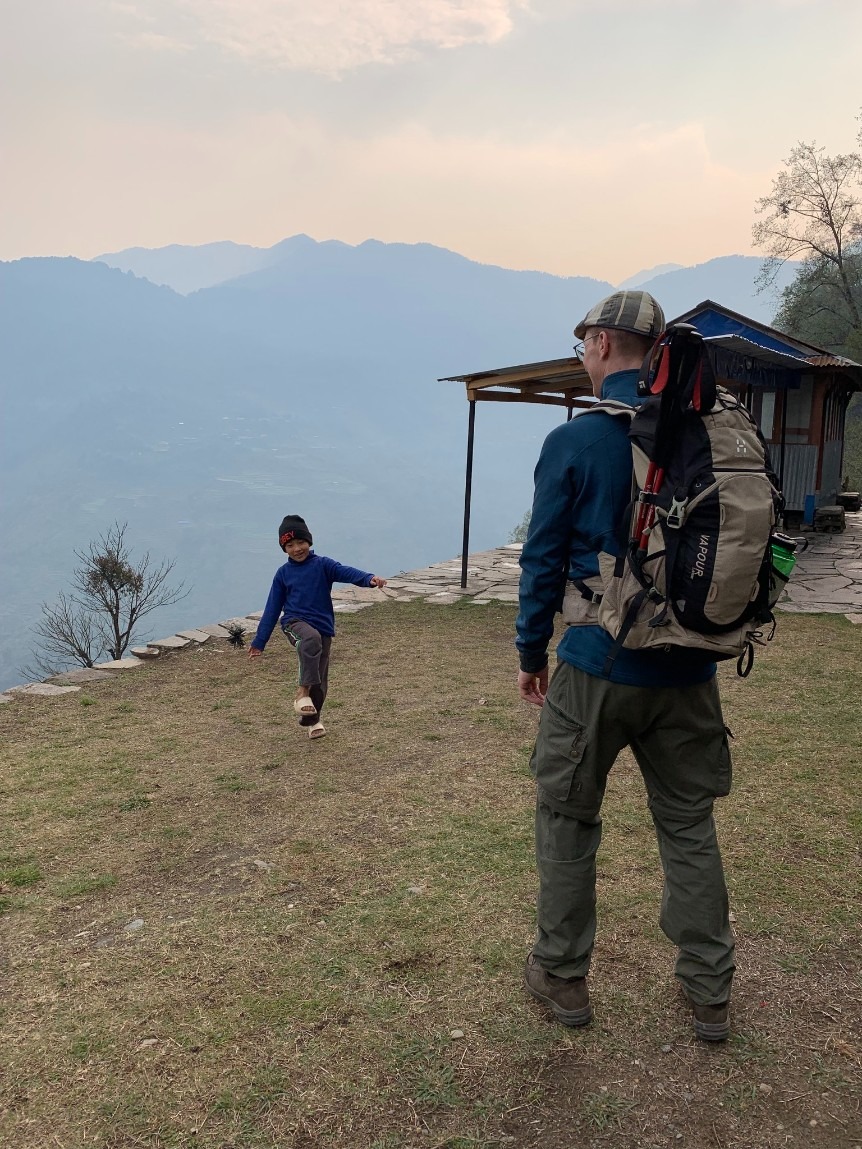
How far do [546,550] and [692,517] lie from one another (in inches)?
17.9

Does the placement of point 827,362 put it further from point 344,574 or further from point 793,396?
point 344,574

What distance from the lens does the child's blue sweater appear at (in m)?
6.02

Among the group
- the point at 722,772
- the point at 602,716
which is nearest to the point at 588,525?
the point at 602,716

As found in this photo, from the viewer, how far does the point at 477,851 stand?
3.98 m

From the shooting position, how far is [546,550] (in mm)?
2504

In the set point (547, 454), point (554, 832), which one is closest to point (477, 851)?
point (554, 832)

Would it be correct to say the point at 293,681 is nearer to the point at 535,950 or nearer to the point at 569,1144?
the point at 535,950

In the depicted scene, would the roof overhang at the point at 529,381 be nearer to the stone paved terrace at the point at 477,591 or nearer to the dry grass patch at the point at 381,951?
the stone paved terrace at the point at 477,591

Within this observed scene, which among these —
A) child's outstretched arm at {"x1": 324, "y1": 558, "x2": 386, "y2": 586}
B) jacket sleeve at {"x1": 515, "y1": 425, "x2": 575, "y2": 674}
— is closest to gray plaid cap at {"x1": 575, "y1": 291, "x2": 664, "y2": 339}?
jacket sleeve at {"x1": 515, "y1": 425, "x2": 575, "y2": 674}

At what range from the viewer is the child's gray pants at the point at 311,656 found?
5867 mm

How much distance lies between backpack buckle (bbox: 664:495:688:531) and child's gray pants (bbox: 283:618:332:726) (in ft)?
13.0

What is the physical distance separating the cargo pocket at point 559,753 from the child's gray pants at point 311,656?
137 inches

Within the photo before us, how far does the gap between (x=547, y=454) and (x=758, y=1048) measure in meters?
1.96

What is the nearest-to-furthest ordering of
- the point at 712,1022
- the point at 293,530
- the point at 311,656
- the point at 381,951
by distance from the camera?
the point at 712,1022 < the point at 381,951 < the point at 311,656 < the point at 293,530
